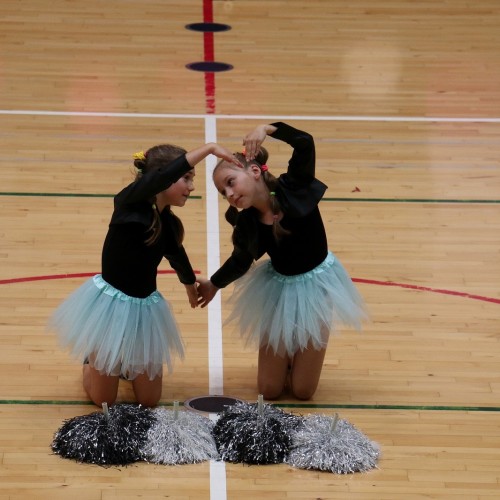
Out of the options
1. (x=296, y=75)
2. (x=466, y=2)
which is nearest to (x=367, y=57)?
(x=296, y=75)

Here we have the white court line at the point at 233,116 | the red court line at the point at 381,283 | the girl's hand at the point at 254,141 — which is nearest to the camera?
the girl's hand at the point at 254,141

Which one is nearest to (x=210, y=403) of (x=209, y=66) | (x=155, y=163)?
(x=155, y=163)

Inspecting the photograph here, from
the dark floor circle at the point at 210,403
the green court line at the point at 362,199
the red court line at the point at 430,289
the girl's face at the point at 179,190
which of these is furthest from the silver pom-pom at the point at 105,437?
the green court line at the point at 362,199

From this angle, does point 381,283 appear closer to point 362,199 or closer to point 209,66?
point 362,199

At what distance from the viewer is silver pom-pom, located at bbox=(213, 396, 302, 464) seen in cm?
445

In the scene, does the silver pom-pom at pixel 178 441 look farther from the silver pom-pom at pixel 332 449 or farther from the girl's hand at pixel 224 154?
the girl's hand at pixel 224 154

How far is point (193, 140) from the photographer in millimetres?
7781

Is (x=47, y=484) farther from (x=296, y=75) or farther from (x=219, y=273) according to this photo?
Answer: (x=296, y=75)

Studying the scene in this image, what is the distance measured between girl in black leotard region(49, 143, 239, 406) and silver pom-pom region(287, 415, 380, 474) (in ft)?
2.19

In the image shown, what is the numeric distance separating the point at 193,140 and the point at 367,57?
7.35 feet

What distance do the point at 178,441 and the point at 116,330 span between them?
19.8 inches

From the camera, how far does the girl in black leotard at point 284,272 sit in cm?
476

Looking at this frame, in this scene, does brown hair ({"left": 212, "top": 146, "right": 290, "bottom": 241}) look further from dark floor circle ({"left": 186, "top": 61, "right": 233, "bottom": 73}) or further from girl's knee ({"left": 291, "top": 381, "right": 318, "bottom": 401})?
dark floor circle ({"left": 186, "top": 61, "right": 233, "bottom": 73})

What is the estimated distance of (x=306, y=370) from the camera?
16.1 ft
